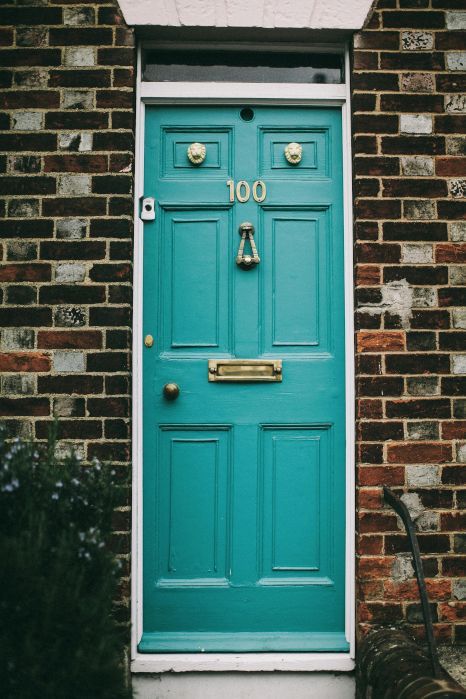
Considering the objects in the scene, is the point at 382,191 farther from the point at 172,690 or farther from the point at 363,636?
the point at 172,690

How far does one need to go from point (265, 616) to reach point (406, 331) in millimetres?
1555

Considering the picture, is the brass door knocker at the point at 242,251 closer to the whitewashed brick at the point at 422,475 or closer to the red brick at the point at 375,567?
the whitewashed brick at the point at 422,475

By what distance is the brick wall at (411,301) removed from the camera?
2.92 metres

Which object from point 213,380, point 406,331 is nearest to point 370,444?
point 406,331

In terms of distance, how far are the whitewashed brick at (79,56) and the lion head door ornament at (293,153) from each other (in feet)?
3.40

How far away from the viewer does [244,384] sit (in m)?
3.12

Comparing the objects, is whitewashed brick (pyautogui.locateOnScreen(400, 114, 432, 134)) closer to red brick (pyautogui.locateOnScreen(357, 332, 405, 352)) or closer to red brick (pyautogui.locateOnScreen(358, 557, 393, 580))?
red brick (pyautogui.locateOnScreen(357, 332, 405, 352))

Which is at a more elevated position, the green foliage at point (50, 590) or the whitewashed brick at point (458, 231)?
the whitewashed brick at point (458, 231)

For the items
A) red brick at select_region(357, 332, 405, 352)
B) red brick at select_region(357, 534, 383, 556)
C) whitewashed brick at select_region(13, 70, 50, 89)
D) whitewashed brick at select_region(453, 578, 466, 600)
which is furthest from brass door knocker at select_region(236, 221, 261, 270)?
whitewashed brick at select_region(453, 578, 466, 600)

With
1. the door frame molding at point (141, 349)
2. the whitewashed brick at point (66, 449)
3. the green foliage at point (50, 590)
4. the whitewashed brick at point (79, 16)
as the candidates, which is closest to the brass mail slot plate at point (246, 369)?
the door frame molding at point (141, 349)

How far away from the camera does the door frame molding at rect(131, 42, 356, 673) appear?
2.94 m

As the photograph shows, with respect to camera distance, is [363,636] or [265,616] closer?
[363,636]

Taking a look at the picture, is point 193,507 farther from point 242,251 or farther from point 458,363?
point 458,363

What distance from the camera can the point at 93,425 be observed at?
2.92m
